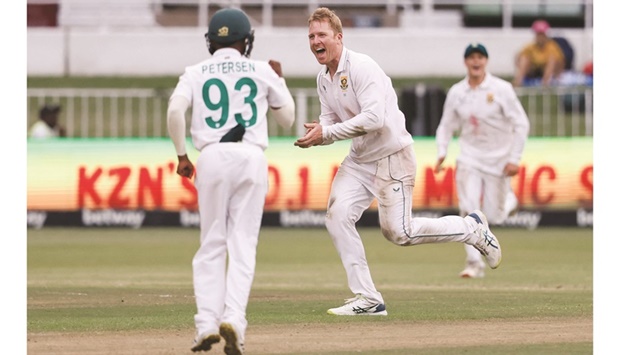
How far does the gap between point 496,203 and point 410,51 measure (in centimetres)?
1530

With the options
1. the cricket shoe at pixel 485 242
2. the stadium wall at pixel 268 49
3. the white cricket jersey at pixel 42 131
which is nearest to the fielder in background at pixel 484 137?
the cricket shoe at pixel 485 242

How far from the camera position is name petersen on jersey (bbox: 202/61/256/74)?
9070 millimetres

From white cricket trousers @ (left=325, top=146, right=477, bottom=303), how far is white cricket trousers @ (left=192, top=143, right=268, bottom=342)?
6.55 feet

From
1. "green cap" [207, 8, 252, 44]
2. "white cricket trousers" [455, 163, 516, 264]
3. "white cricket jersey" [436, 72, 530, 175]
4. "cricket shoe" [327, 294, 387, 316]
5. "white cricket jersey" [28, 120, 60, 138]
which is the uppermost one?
"green cap" [207, 8, 252, 44]

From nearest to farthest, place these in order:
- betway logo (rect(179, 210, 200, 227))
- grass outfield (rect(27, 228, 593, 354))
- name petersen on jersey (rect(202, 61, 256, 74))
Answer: name petersen on jersey (rect(202, 61, 256, 74))
grass outfield (rect(27, 228, 593, 354))
betway logo (rect(179, 210, 200, 227))

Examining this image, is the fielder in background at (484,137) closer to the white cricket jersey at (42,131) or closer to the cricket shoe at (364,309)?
the cricket shoe at (364,309)

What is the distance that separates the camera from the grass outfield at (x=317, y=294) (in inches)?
377

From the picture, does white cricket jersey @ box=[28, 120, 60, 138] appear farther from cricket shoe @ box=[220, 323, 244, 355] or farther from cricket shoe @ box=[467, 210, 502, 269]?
cricket shoe @ box=[220, 323, 244, 355]

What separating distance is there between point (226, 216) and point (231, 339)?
85 cm

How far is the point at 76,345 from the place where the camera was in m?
9.35

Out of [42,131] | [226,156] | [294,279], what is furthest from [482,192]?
[42,131]

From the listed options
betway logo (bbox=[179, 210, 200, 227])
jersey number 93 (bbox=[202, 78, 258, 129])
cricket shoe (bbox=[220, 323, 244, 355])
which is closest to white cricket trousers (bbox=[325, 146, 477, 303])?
jersey number 93 (bbox=[202, 78, 258, 129])
